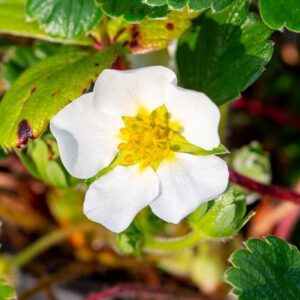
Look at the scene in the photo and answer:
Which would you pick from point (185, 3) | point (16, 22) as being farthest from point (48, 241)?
point (185, 3)

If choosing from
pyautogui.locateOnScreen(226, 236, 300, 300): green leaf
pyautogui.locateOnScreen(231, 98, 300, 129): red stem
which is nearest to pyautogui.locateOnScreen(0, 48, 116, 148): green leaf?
pyautogui.locateOnScreen(226, 236, 300, 300): green leaf

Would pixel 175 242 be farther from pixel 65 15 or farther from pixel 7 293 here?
pixel 65 15

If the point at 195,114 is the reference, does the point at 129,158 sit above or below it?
below

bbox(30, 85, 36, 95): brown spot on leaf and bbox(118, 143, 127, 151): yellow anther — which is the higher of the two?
bbox(30, 85, 36, 95): brown spot on leaf

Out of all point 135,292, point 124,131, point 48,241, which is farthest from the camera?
point 48,241

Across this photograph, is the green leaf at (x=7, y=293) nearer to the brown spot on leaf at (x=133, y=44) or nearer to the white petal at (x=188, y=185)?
the white petal at (x=188, y=185)

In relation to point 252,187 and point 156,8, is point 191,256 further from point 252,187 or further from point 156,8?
point 156,8

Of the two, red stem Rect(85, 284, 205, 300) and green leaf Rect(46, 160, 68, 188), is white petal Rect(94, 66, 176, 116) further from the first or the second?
red stem Rect(85, 284, 205, 300)
